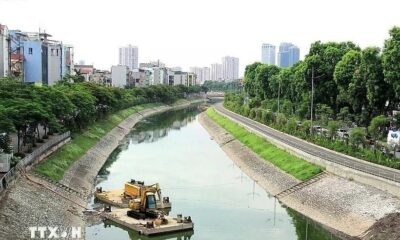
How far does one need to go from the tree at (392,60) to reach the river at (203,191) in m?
15.4

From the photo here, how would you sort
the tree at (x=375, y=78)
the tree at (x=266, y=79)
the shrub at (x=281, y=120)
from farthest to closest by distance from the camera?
the tree at (x=266, y=79)
the shrub at (x=281, y=120)
the tree at (x=375, y=78)

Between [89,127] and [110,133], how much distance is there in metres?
6.94

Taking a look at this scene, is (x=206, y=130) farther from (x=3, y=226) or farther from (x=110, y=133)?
(x=3, y=226)

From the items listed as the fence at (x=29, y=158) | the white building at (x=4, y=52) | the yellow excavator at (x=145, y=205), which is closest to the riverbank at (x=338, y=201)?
the yellow excavator at (x=145, y=205)

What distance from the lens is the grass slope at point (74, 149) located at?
40.5 metres

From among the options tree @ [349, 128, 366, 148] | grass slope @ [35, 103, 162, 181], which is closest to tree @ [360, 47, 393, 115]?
tree @ [349, 128, 366, 148]

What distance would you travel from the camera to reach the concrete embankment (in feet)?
89.3

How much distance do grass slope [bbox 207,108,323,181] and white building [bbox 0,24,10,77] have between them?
36512mm

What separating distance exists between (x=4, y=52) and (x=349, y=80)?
52.7 m

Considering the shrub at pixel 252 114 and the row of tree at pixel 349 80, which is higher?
the row of tree at pixel 349 80

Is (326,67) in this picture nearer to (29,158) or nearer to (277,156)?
(277,156)

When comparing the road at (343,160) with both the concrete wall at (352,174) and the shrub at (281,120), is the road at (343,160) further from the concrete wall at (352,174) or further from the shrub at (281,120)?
the shrub at (281,120)

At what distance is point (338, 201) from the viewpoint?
116 ft

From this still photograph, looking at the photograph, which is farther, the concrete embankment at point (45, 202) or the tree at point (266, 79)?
the tree at point (266, 79)
